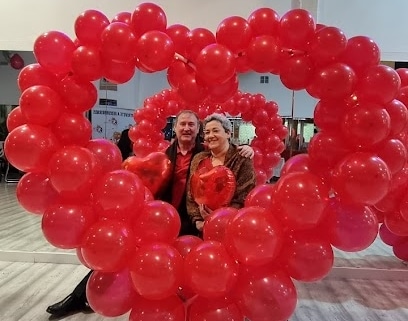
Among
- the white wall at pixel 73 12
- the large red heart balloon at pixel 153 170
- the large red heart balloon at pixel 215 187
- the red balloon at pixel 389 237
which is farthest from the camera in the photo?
the white wall at pixel 73 12

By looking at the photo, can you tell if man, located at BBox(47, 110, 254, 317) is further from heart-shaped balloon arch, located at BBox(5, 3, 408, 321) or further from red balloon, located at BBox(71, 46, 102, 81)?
red balloon, located at BBox(71, 46, 102, 81)

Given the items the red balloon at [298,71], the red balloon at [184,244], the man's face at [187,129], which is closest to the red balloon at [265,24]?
the red balloon at [298,71]

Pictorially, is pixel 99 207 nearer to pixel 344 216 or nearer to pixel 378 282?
pixel 344 216

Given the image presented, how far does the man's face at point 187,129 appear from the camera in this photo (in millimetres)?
2742

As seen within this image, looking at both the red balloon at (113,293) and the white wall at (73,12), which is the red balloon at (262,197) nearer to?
the red balloon at (113,293)

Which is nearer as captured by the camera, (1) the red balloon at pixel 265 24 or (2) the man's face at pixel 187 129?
(1) the red balloon at pixel 265 24

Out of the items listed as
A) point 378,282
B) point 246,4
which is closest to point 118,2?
point 246,4

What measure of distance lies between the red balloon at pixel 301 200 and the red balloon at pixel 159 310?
644 millimetres

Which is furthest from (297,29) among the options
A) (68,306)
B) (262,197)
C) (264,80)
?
(264,80)

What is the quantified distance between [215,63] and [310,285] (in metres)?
2.42

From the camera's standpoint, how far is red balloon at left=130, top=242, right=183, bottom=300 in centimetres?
193

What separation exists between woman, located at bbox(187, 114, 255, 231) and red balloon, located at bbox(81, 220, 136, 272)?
0.64 metres

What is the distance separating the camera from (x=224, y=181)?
2426 millimetres

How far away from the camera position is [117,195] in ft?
6.61
